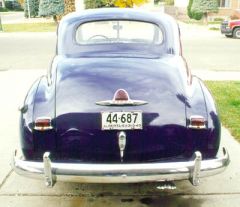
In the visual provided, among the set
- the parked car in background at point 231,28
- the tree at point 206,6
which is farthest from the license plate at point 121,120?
the tree at point 206,6

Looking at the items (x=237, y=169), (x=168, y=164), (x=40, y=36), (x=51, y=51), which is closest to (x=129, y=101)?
(x=168, y=164)

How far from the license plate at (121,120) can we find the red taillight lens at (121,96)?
0.11 m

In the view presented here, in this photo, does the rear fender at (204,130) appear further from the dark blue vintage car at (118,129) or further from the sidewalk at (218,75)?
the sidewalk at (218,75)

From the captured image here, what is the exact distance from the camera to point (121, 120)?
333 centimetres

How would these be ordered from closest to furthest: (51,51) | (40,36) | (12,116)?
(12,116) < (51,51) < (40,36)

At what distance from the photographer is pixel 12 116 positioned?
667 centimetres

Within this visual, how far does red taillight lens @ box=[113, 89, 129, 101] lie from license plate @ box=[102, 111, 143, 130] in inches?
4.4

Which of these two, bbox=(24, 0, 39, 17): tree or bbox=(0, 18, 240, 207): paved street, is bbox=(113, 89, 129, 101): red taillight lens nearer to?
bbox=(0, 18, 240, 207): paved street

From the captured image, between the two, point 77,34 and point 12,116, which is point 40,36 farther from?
point 77,34

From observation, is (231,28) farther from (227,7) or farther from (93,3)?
(227,7)

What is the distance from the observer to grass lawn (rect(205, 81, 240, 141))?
6.02m

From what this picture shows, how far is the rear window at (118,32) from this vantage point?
4.63 metres

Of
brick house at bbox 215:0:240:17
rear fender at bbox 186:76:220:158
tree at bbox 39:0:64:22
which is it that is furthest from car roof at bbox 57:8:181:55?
brick house at bbox 215:0:240:17

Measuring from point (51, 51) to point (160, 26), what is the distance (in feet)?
36.0
